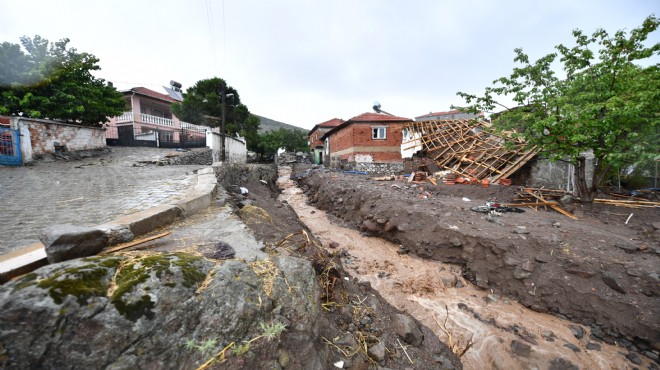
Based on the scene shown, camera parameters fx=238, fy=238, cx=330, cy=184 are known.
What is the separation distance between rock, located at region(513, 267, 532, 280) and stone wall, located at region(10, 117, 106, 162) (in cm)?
1593

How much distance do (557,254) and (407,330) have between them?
4119mm

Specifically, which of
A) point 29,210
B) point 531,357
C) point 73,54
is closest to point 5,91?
point 73,54

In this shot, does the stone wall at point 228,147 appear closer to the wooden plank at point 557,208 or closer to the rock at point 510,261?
the rock at point 510,261

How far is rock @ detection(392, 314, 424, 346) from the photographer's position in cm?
271

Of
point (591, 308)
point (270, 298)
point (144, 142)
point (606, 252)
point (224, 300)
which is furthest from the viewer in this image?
point (144, 142)

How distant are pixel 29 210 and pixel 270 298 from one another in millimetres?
4552

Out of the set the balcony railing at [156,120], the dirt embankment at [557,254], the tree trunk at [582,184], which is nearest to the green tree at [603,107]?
the tree trunk at [582,184]

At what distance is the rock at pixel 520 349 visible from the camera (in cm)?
356

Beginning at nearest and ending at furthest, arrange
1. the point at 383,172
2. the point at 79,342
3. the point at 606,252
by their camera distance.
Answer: the point at 79,342
the point at 606,252
the point at 383,172

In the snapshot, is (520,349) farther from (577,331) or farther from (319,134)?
(319,134)

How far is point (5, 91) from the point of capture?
9.45 metres

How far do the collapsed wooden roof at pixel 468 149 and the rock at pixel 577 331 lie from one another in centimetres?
669

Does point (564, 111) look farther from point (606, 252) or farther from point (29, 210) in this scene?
point (29, 210)

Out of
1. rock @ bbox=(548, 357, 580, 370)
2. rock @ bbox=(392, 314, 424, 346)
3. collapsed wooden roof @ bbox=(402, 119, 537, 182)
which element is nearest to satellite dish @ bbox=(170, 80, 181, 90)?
collapsed wooden roof @ bbox=(402, 119, 537, 182)
